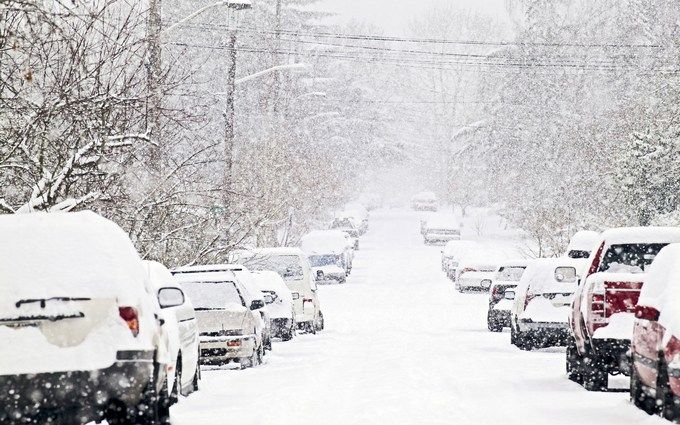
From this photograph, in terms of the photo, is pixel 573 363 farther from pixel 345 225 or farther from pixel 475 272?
pixel 345 225

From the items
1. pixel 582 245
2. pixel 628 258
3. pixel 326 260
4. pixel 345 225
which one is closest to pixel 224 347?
pixel 628 258

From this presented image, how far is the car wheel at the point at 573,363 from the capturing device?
17.0 metres

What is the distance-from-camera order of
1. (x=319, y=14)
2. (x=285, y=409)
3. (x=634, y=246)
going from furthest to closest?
(x=319, y=14)
(x=634, y=246)
(x=285, y=409)

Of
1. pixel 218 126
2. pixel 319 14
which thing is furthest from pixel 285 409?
pixel 319 14

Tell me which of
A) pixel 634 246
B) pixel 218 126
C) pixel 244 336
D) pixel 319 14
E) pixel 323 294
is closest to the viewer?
pixel 634 246

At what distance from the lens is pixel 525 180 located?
85.1m

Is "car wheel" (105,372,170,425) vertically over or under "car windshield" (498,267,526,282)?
over

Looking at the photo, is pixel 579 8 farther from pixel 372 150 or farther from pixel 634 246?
pixel 634 246

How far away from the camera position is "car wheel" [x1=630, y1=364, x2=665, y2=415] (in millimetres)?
13109

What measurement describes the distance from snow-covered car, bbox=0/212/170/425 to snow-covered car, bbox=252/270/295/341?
14816mm

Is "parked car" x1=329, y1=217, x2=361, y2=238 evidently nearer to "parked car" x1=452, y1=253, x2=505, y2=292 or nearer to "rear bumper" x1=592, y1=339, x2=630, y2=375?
"parked car" x1=452, y1=253, x2=505, y2=292

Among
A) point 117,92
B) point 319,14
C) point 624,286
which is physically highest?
point 319,14

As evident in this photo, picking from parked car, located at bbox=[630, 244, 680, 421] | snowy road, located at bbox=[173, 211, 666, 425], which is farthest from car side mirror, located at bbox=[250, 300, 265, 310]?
parked car, located at bbox=[630, 244, 680, 421]

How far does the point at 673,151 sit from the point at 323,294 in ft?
44.1
